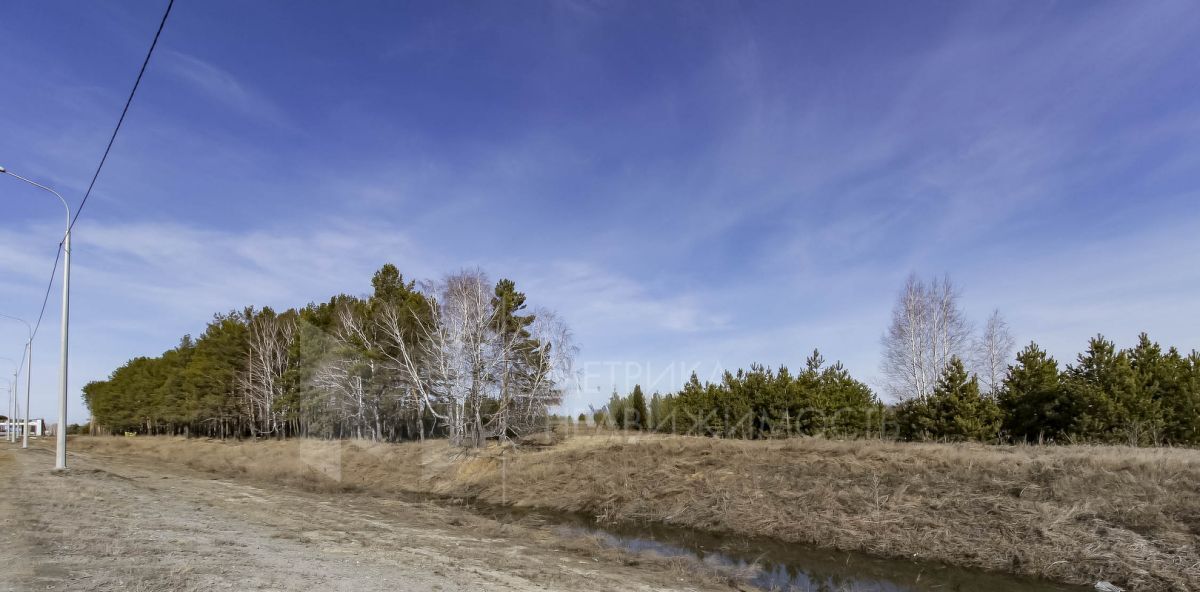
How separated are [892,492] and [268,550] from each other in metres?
17.6

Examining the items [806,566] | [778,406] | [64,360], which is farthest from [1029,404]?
[64,360]

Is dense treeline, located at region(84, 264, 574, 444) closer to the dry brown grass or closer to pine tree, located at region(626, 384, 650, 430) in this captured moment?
the dry brown grass

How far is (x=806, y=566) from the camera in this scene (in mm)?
15750

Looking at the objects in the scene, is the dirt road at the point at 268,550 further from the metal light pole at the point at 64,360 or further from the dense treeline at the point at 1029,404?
the dense treeline at the point at 1029,404

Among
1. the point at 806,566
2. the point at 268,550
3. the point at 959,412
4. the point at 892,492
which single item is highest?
the point at 959,412

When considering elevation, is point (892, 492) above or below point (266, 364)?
below

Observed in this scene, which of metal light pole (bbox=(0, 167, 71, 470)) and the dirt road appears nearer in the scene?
the dirt road

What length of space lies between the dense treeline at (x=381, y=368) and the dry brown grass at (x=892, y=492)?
454cm

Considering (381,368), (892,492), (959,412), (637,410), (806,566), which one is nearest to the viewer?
(806,566)

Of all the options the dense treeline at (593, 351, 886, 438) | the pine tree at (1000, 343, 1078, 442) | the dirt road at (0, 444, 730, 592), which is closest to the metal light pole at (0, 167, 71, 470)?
the dirt road at (0, 444, 730, 592)

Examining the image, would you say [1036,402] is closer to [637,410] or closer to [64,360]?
[637,410]

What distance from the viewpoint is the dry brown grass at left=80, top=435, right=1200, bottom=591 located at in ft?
45.8

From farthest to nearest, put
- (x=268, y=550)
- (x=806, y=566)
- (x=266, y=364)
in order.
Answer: (x=266, y=364)
(x=806, y=566)
(x=268, y=550)

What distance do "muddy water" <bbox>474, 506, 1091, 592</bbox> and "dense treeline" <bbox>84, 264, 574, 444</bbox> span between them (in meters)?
16.7
